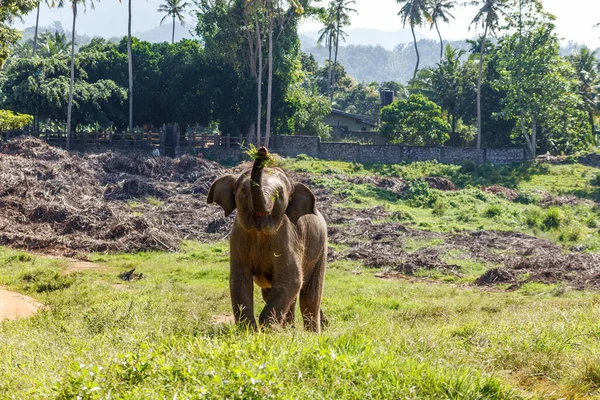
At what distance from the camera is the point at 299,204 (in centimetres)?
832

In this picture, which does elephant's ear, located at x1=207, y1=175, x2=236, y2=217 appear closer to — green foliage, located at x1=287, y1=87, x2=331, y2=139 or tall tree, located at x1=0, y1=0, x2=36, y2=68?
tall tree, located at x1=0, y1=0, x2=36, y2=68

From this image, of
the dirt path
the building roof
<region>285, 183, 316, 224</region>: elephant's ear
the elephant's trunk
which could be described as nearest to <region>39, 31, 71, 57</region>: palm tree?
the building roof

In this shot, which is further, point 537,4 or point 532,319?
point 537,4

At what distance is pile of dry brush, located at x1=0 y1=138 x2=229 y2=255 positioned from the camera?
2384 centimetres

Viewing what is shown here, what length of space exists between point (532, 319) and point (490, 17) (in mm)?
46269

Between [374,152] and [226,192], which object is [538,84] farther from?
[226,192]

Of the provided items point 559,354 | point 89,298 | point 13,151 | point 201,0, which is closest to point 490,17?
point 201,0

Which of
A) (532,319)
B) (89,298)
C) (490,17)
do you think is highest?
(490,17)

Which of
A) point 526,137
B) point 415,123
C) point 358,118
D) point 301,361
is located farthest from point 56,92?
point 301,361

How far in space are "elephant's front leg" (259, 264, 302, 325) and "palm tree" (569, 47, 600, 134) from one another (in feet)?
180

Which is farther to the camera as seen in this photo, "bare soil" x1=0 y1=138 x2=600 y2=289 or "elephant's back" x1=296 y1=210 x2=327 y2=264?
"bare soil" x1=0 y1=138 x2=600 y2=289

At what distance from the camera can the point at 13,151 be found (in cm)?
3734

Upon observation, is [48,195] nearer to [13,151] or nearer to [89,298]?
[13,151]

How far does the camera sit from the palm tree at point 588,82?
59.8 metres
